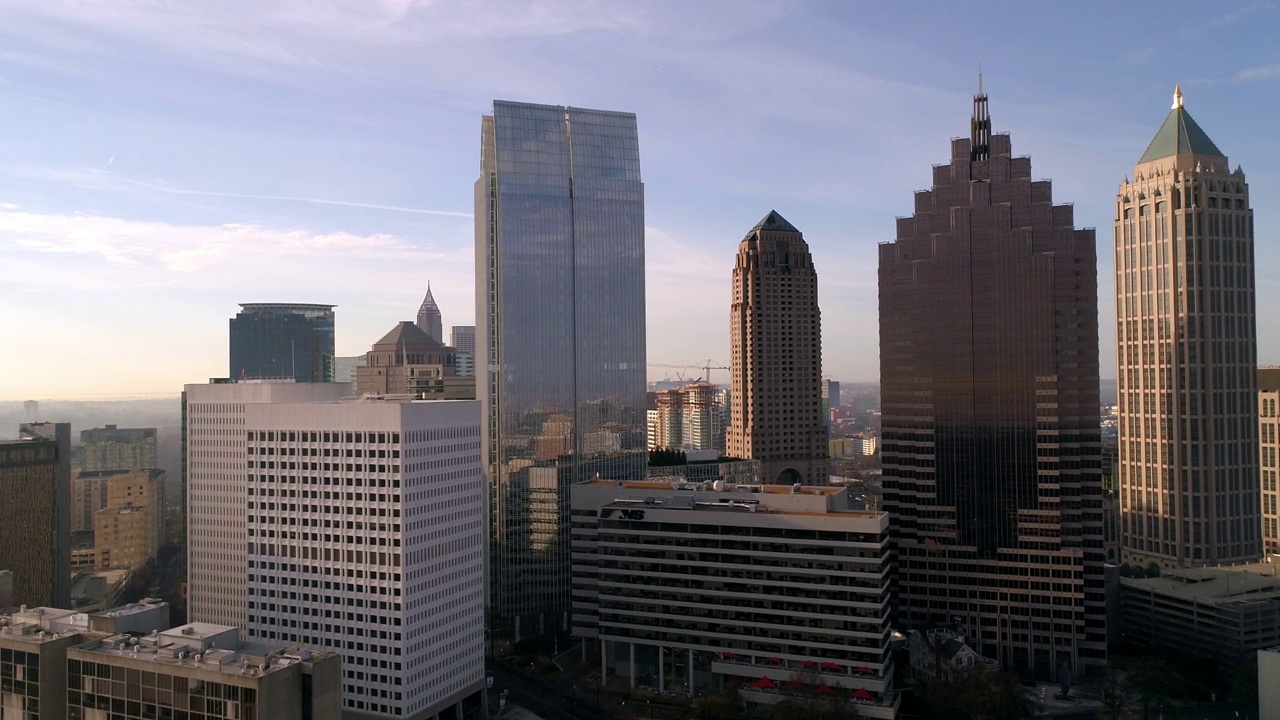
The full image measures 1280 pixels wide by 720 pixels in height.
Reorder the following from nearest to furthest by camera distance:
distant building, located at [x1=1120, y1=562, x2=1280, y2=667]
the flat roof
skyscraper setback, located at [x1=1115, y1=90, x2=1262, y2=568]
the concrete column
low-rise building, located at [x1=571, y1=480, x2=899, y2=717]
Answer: low-rise building, located at [x1=571, y1=480, x2=899, y2=717] → the concrete column → distant building, located at [x1=1120, y1=562, x2=1280, y2=667] → the flat roof → skyscraper setback, located at [x1=1115, y1=90, x2=1262, y2=568]

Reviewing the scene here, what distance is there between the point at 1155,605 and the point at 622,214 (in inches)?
3232

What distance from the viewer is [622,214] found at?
130750 mm

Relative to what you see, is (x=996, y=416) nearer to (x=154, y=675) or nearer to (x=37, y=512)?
(x=154, y=675)

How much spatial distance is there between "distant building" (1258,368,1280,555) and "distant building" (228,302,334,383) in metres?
168

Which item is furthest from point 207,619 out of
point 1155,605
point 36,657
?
point 1155,605

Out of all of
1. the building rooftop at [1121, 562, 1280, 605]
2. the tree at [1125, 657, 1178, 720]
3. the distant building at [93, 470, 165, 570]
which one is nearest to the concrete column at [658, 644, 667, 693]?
the tree at [1125, 657, 1178, 720]

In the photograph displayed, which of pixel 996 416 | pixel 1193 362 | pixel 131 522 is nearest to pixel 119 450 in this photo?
pixel 131 522

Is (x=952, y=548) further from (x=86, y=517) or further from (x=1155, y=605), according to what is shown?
(x=86, y=517)

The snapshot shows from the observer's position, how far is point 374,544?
244 feet

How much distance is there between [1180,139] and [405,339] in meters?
128

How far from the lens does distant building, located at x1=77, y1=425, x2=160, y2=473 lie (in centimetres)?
11569

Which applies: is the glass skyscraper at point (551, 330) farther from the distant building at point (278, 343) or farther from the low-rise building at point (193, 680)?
the distant building at point (278, 343)

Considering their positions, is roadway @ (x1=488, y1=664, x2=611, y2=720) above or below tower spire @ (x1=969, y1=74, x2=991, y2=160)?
below

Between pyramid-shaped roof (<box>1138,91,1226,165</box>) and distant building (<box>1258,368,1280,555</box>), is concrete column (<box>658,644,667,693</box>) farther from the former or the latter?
pyramid-shaped roof (<box>1138,91,1226,165</box>)
